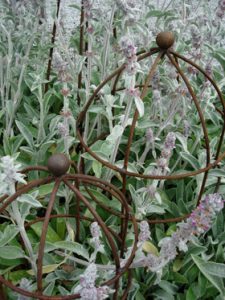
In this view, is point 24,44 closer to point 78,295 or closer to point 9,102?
point 9,102

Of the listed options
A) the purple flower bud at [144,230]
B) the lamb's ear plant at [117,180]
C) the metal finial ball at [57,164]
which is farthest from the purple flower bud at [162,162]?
the metal finial ball at [57,164]

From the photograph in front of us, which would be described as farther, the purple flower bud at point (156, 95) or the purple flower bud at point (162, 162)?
the purple flower bud at point (156, 95)

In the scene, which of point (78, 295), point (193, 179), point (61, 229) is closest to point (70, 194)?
point (61, 229)

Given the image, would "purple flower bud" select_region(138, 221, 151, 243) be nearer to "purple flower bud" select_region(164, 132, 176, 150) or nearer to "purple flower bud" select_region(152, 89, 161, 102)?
"purple flower bud" select_region(164, 132, 176, 150)

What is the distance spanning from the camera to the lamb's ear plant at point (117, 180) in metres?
1.14

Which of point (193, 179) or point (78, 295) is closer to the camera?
point (78, 295)

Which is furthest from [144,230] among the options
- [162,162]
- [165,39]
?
[165,39]

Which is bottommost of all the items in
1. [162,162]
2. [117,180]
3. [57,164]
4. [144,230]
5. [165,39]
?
[117,180]

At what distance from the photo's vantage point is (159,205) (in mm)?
1522

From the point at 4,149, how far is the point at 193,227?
84 cm

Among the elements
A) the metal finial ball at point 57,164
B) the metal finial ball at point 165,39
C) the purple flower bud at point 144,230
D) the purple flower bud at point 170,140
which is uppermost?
the metal finial ball at point 165,39

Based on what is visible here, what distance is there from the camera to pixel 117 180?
1664mm

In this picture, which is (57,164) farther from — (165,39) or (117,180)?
(117,180)

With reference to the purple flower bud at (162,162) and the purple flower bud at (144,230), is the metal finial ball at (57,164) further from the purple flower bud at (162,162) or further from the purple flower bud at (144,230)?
the purple flower bud at (162,162)
